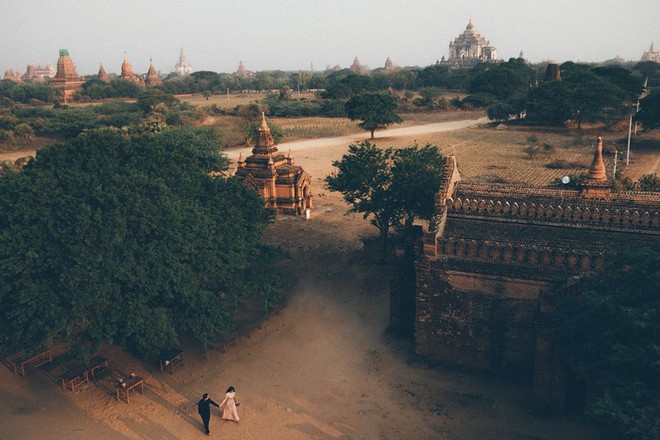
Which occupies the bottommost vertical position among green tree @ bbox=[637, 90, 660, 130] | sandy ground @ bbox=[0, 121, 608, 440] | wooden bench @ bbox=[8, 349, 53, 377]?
sandy ground @ bbox=[0, 121, 608, 440]

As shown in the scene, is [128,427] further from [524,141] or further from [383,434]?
[524,141]

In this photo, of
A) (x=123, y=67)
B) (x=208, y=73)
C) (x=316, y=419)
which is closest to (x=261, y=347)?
(x=316, y=419)

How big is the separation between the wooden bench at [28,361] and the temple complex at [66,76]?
12776 centimetres

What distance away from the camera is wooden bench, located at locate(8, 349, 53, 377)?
18.3 meters

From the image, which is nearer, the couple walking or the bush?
the couple walking

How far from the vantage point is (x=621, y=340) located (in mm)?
12133

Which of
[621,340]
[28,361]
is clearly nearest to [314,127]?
[28,361]

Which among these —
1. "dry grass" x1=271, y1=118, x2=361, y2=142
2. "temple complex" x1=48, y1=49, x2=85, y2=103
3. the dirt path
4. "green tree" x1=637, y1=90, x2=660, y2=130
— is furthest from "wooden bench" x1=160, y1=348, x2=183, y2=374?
"temple complex" x1=48, y1=49, x2=85, y2=103

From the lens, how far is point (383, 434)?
15.1 meters

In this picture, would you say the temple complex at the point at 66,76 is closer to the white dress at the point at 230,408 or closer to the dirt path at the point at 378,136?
the dirt path at the point at 378,136

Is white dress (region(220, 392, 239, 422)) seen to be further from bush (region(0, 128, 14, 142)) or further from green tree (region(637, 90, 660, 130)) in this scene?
bush (region(0, 128, 14, 142))

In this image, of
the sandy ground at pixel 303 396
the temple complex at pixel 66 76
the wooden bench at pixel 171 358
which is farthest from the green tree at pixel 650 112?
the temple complex at pixel 66 76

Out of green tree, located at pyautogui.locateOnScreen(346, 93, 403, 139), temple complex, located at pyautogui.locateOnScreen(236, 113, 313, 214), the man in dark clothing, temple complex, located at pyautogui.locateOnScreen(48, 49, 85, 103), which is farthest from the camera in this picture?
temple complex, located at pyautogui.locateOnScreen(48, 49, 85, 103)

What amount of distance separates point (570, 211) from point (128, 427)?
1548cm
